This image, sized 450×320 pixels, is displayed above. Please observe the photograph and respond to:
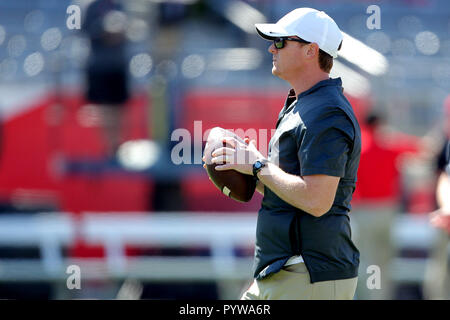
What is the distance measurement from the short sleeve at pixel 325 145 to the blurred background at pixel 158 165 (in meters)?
2.76

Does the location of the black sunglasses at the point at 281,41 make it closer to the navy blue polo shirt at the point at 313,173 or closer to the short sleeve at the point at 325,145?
the navy blue polo shirt at the point at 313,173

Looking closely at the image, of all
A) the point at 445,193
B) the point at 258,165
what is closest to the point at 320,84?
the point at 258,165

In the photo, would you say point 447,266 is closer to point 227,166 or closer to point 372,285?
point 372,285

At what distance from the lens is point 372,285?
14.9 feet

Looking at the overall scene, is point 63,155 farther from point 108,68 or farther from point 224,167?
point 224,167

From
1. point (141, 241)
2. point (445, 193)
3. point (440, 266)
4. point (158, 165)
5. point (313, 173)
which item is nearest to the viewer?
point (313, 173)

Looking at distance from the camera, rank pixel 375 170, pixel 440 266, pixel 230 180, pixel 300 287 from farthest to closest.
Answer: pixel 375 170, pixel 440 266, pixel 230 180, pixel 300 287

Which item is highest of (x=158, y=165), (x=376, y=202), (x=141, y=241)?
(x=158, y=165)

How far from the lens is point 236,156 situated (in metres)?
2.29

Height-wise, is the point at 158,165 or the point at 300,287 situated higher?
the point at 158,165

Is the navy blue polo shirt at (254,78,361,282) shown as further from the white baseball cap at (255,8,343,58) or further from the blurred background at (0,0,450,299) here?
the blurred background at (0,0,450,299)

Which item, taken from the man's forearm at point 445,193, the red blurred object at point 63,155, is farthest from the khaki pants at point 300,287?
the red blurred object at point 63,155

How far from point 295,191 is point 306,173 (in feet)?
0.21

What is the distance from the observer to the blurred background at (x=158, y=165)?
5.42m
